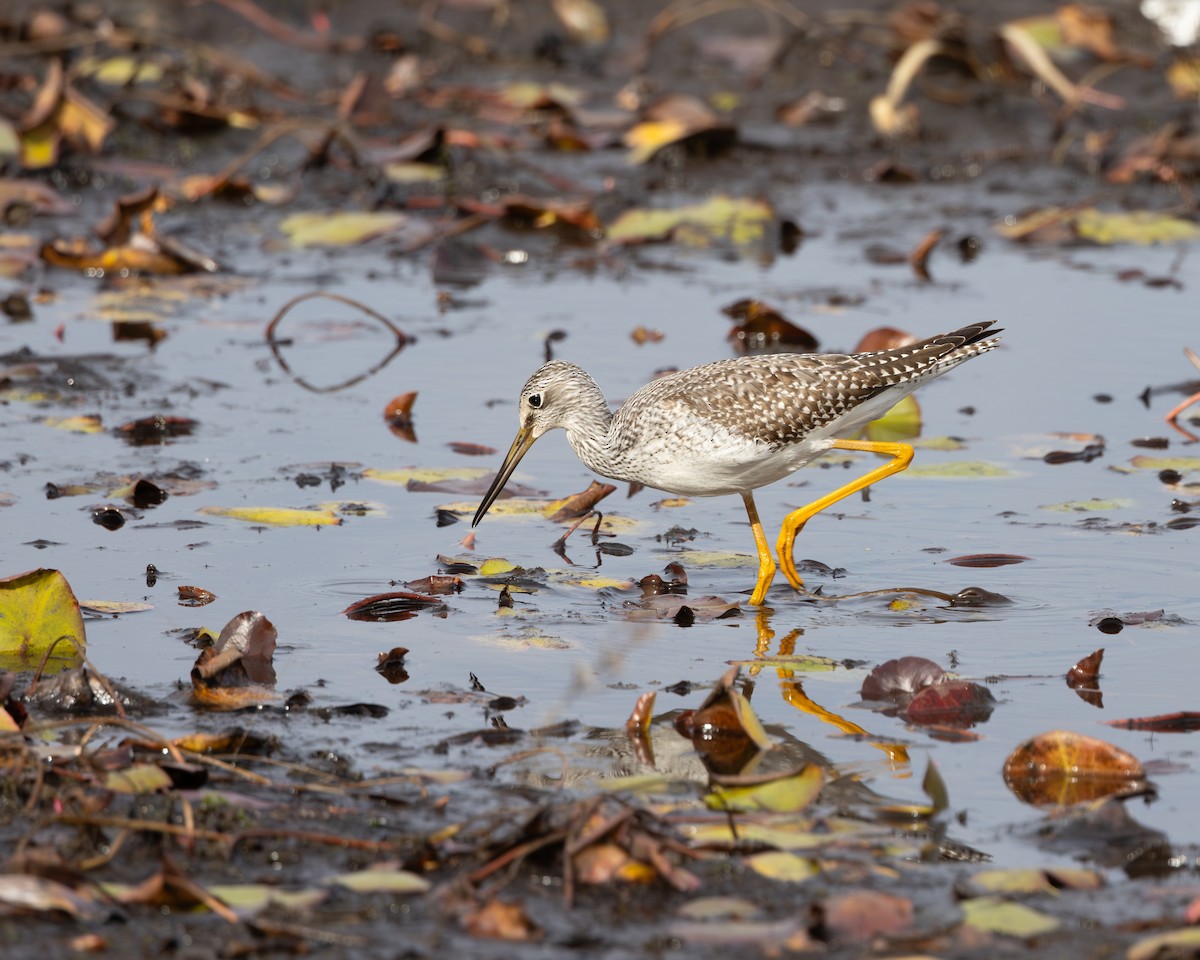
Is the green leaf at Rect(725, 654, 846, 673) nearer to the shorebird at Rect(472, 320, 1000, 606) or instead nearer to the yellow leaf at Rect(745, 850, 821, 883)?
the shorebird at Rect(472, 320, 1000, 606)

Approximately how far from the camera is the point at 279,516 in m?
8.41

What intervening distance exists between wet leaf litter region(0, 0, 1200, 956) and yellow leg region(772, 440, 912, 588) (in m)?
0.21

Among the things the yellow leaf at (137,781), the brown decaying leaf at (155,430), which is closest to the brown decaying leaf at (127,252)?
the brown decaying leaf at (155,430)

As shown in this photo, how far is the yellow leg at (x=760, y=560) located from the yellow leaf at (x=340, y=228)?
607 centimetres

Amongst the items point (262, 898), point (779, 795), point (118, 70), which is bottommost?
point (262, 898)

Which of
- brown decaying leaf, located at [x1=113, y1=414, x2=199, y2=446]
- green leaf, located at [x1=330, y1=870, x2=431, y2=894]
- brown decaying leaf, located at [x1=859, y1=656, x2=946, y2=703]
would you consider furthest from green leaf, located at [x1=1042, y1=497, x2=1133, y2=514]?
green leaf, located at [x1=330, y1=870, x2=431, y2=894]

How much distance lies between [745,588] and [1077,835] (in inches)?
111

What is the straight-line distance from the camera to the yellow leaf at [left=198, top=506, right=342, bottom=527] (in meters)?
8.39

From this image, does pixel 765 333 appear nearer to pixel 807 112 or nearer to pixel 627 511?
pixel 627 511

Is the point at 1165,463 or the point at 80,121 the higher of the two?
the point at 80,121

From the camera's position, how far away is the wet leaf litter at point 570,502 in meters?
5.08

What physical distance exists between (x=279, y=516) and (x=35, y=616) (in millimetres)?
2039

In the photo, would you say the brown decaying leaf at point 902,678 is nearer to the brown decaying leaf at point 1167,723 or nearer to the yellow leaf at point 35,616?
the brown decaying leaf at point 1167,723

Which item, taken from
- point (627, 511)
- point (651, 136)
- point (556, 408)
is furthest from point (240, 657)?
point (651, 136)
